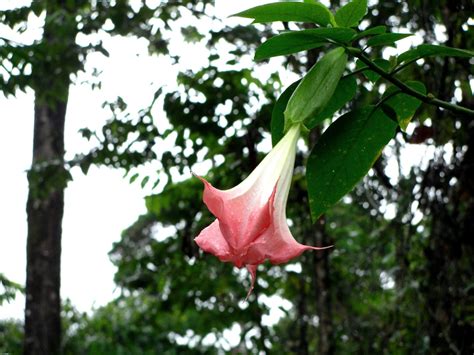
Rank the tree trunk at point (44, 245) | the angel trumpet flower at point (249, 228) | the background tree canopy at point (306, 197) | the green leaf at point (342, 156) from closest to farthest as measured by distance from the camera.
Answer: the angel trumpet flower at point (249, 228)
the green leaf at point (342, 156)
the background tree canopy at point (306, 197)
the tree trunk at point (44, 245)

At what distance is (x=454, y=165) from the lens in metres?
1.74

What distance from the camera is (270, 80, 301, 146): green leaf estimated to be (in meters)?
0.68

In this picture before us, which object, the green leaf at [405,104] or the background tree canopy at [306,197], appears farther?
the background tree canopy at [306,197]

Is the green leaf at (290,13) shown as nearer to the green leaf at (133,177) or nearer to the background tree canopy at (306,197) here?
the background tree canopy at (306,197)

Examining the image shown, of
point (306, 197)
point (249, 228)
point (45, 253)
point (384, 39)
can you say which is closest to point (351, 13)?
point (384, 39)

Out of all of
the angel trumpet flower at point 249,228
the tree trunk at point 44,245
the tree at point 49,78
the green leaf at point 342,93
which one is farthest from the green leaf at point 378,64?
the tree trunk at point 44,245

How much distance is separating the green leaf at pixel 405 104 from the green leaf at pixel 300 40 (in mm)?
130

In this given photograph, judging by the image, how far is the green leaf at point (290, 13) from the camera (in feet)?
1.86

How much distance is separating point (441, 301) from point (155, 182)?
39.4 inches

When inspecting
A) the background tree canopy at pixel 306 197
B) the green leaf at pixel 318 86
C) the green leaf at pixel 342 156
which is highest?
the background tree canopy at pixel 306 197

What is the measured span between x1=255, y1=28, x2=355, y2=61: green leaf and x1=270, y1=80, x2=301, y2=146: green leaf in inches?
2.9

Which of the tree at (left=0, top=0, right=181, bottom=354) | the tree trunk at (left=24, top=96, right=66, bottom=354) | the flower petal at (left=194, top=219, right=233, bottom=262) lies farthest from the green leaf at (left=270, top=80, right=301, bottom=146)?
the tree trunk at (left=24, top=96, right=66, bottom=354)

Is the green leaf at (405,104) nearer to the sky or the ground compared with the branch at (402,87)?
nearer to the sky

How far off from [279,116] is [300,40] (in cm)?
11
